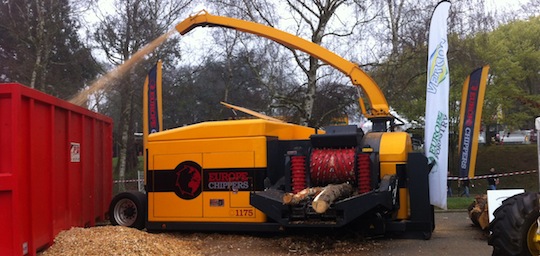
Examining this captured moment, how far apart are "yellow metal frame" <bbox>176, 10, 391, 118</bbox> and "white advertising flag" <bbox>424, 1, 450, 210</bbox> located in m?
1.27

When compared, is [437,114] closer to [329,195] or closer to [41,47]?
[329,195]

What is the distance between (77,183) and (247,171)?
2.87m

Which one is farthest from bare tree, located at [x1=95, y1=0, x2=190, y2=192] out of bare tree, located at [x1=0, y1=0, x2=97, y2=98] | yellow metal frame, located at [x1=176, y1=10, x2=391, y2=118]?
yellow metal frame, located at [x1=176, y1=10, x2=391, y2=118]

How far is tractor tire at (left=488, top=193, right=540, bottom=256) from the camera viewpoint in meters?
4.91

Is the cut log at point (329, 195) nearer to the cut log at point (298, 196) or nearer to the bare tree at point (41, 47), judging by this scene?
the cut log at point (298, 196)

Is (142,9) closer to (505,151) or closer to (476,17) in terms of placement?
(476,17)

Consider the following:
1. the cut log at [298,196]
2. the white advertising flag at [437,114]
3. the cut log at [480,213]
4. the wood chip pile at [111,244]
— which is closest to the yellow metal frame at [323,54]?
the white advertising flag at [437,114]

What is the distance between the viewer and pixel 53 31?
808 inches

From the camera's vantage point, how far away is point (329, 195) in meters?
7.45

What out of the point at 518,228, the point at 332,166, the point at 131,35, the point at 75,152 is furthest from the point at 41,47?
the point at 518,228

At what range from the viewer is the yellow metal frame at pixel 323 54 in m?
9.82

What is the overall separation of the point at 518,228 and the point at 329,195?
9.75 ft

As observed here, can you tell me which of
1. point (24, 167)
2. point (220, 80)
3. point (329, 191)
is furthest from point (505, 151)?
point (24, 167)

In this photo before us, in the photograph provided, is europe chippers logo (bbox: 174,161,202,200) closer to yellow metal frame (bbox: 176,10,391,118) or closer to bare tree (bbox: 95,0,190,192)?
yellow metal frame (bbox: 176,10,391,118)
